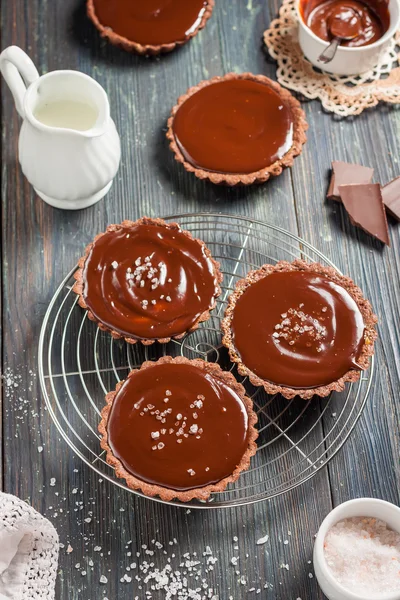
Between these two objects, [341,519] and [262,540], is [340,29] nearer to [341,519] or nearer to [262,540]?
[341,519]

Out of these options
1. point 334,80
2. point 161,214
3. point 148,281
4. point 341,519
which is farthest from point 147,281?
point 334,80

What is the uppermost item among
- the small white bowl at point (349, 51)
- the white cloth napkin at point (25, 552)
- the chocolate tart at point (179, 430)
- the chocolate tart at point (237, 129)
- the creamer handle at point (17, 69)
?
the creamer handle at point (17, 69)

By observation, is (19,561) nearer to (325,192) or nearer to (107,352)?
(107,352)

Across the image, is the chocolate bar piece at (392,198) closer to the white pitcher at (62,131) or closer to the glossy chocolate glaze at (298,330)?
the glossy chocolate glaze at (298,330)

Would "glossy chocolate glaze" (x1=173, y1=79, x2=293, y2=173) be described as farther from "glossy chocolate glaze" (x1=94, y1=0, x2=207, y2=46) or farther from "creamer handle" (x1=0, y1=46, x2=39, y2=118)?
"creamer handle" (x1=0, y1=46, x2=39, y2=118)

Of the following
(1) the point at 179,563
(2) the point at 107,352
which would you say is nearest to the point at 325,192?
(2) the point at 107,352

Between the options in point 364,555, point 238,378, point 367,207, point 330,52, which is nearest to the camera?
point 364,555

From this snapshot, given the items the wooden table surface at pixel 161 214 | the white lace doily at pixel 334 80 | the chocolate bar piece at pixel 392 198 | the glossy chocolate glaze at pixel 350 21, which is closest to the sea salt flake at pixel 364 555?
the wooden table surface at pixel 161 214
